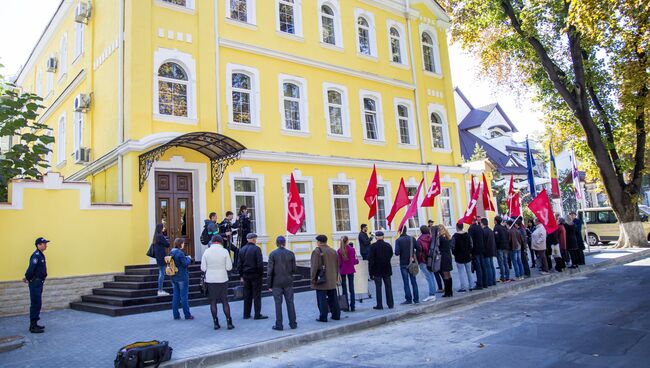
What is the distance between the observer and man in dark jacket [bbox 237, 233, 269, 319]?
9859 mm

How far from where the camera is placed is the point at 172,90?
15336mm

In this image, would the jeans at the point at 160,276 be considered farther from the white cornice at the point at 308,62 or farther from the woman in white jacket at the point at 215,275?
the white cornice at the point at 308,62

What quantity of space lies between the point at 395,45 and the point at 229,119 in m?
10.7

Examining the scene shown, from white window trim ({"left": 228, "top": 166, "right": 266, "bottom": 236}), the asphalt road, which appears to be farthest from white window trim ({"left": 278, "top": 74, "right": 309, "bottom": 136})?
the asphalt road

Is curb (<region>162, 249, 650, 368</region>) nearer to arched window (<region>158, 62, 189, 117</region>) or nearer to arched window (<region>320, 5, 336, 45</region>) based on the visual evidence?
arched window (<region>158, 62, 189, 117</region>)

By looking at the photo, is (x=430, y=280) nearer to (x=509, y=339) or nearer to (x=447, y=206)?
(x=509, y=339)

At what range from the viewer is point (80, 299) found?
12516mm

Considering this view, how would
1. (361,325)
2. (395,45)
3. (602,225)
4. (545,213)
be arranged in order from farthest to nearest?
(602,225)
(395,45)
(545,213)
(361,325)

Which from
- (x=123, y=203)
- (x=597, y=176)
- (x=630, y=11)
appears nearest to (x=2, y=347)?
(x=123, y=203)

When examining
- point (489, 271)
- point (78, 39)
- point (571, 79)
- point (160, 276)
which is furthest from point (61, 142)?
point (571, 79)

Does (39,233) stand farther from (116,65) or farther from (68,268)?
(116,65)

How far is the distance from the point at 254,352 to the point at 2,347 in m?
4.15

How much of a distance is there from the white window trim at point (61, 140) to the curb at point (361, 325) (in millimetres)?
16708

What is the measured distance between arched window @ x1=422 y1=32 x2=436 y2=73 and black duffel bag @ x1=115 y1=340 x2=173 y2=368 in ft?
68.4
